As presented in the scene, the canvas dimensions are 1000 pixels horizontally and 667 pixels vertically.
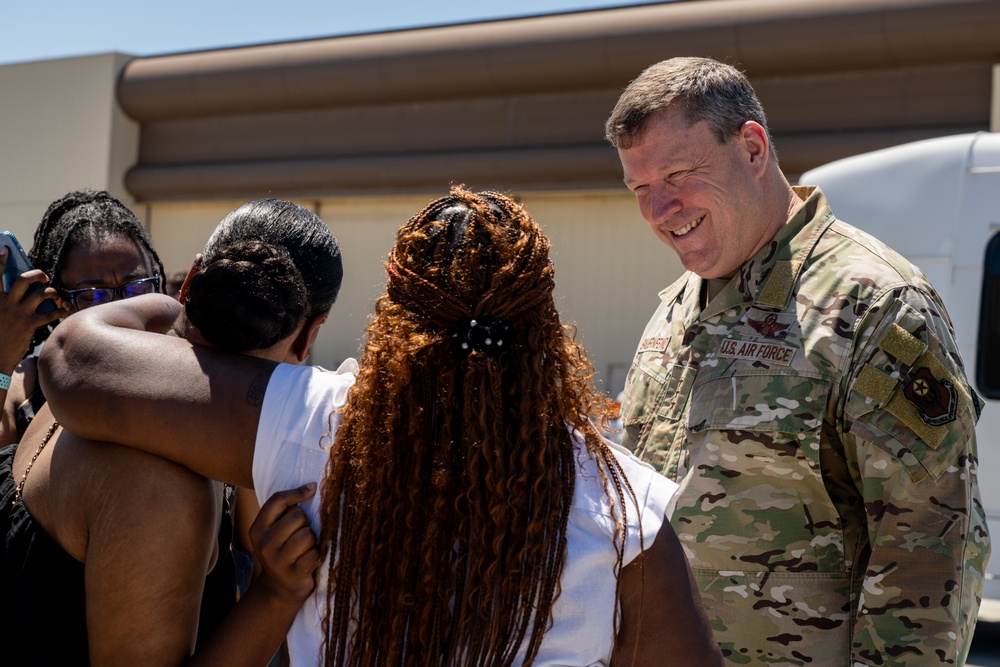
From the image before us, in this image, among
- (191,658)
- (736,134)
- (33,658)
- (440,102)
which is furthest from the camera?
(440,102)

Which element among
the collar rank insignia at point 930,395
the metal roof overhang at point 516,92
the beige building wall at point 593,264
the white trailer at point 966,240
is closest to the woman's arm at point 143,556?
the collar rank insignia at point 930,395

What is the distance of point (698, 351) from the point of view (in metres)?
2.51

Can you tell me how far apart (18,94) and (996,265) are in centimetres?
1488

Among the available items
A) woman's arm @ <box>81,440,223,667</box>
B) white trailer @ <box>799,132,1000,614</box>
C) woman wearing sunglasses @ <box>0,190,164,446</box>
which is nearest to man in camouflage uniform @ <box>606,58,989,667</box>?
woman's arm @ <box>81,440,223,667</box>

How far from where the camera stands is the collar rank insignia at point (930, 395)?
6.85 feet

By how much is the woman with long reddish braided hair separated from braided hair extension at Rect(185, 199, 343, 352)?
0.24 feet

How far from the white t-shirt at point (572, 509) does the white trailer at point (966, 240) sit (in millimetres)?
4900

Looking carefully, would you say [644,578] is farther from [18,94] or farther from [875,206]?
[18,94]

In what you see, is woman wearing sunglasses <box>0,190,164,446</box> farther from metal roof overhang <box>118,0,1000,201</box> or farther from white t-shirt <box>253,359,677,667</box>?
metal roof overhang <box>118,0,1000,201</box>

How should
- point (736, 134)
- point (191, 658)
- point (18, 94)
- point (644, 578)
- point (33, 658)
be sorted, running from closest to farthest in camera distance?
1. point (644, 578)
2. point (191, 658)
3. point (33, 658)
4. point (736, 134)
5. point (18, 94)

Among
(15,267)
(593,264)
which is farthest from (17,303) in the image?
(593,264)

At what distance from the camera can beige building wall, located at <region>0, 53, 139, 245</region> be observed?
49.9ft

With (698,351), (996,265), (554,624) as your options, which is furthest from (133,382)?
(996,265)

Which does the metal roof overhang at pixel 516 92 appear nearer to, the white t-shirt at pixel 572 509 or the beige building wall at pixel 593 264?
the beige building wall at pixel 593 264
